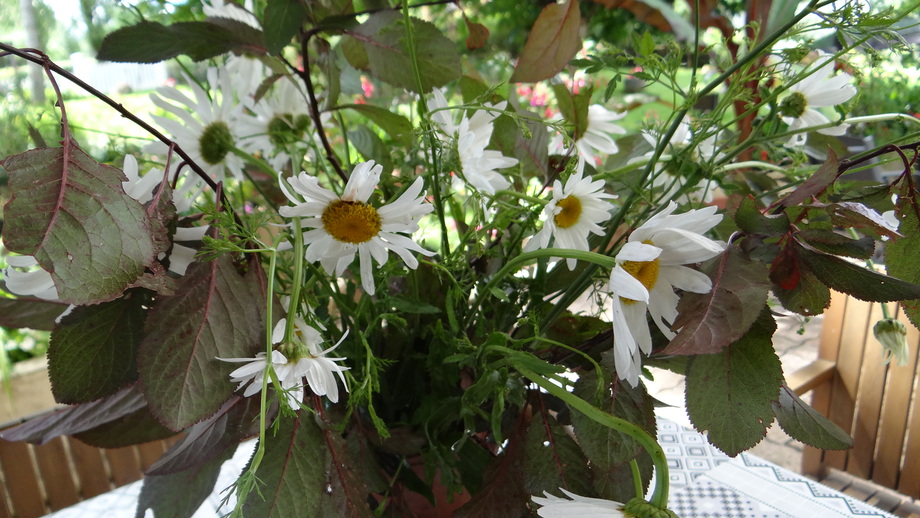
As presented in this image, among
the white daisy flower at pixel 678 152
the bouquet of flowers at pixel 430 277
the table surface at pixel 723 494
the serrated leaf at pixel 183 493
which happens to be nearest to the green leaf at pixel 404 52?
the bouquet of flowers at pixel 430 277

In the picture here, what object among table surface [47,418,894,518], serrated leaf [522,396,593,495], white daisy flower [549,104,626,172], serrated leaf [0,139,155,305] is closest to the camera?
serrated leaf [0,139,155,305]

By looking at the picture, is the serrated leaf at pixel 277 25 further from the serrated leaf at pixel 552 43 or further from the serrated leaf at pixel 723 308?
the serrated leaf at pixel 723 308

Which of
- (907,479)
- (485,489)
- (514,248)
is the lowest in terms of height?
(907,479)

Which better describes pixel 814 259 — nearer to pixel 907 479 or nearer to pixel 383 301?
pixel 383 301

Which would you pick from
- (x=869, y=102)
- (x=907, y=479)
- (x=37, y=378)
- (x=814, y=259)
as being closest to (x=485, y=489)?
(x=814, y=259)

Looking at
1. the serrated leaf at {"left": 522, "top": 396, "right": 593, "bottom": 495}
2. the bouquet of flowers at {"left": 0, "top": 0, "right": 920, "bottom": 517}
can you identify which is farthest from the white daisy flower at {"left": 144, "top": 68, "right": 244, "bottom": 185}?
the serrated leaf at {"left": 522, "top": 396, "right": 593, "bottom": 495}

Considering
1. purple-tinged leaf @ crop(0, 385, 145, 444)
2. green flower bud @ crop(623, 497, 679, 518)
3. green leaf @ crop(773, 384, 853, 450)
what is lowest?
purple-tinged leaf @ crop(0, 385, 145, 444)

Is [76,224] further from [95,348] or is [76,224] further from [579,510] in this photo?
[579,510]

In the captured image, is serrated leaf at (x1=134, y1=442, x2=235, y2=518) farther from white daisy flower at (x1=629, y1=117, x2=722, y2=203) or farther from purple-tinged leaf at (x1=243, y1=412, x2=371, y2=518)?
white daisy flower at (x1=629, y1=117, x2=722, y2=203)
